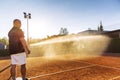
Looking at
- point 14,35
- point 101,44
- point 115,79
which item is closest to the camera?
point 14,35

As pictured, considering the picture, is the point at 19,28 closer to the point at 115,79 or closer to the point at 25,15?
the point at 115,79

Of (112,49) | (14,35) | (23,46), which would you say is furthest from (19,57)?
(112,49)

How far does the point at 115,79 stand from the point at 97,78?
0.63m

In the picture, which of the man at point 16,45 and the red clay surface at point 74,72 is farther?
the red clay surface at point 74,72

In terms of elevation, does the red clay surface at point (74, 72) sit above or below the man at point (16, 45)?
below

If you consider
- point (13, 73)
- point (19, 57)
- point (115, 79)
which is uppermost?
point (19, 57)

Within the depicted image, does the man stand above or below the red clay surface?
above

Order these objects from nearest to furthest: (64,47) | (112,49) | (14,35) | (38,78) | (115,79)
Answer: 1. (14,35)
2. (115,79)
3. (38,78)
4. (112,49)
5. (64,47)

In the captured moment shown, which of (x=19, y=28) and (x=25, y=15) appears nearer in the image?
(x=19, y=28)

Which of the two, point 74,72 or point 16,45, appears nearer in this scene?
point 16,45

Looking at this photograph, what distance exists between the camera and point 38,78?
6.46 m

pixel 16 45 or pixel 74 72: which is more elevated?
pixel 16 45

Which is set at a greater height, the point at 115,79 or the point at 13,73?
the point at 13,73

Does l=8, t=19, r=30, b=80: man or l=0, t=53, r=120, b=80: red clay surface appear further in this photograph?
l=0, t=53, r=120, b=80: red clay surface
